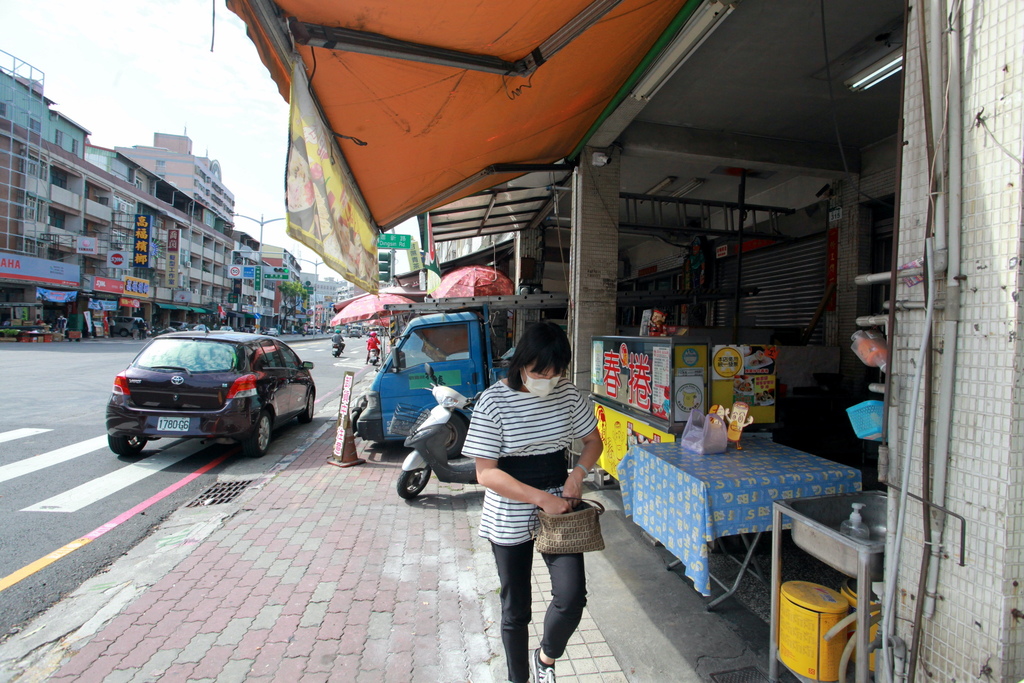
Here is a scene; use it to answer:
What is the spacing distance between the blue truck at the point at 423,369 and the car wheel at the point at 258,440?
1.25 metres

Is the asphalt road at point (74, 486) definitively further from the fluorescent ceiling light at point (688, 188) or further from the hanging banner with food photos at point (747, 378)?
the fluorescent ceiling light at point (688, 188)

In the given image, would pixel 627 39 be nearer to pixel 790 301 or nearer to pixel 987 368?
pixel 987 368

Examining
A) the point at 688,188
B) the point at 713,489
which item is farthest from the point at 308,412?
the point at 713,489

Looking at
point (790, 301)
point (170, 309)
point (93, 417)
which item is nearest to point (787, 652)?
point (790, 301)

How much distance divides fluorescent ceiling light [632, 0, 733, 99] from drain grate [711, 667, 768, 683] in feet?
12.8

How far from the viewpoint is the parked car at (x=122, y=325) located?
37.5 metres

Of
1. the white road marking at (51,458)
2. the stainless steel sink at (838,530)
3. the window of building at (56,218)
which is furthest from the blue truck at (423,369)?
the window of building at (56,218)

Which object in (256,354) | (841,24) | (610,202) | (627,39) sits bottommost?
(256,354)

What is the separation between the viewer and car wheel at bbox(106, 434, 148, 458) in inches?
246

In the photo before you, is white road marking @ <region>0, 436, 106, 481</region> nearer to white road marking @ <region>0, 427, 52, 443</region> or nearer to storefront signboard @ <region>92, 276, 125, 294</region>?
white road marking @ <region>0, 427, 52, 443</region>

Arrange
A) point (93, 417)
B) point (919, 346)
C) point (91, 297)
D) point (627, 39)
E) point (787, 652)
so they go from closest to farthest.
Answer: point (919, 346) → point (787, 652) → point (627, 39) → point (93, 417) → point (91, 297)

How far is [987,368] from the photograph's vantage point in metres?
1.60

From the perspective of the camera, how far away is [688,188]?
827 cm

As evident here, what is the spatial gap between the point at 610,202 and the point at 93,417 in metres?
9.50
